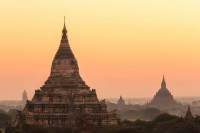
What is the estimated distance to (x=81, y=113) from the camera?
7269 centimetres

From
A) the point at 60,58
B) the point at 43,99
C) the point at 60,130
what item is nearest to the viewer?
the point at 60,130

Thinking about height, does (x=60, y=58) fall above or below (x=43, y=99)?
above

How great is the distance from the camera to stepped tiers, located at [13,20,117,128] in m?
71.2

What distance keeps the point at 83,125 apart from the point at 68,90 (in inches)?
267

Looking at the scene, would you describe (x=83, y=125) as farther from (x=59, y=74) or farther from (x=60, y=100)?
(x=59, y=74)

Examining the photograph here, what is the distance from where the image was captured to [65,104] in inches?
2864

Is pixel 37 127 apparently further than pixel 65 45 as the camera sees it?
No

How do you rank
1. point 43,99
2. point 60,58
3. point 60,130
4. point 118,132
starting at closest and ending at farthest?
1. point 118,132
2. point 60,130
3. point 43,99
4. point 60,58

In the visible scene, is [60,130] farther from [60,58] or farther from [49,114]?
[60,58]

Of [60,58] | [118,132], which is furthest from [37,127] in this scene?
[60,58]

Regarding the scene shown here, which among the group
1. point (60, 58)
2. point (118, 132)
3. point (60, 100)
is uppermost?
point (60, 58)

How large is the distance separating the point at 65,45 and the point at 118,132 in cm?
2069

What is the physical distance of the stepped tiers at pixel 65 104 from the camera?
71.2 metres

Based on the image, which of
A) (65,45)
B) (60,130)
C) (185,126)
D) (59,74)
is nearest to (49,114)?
(60,130)
